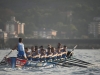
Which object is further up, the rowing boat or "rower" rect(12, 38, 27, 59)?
"rower" rect(12, 38, 27, 59)

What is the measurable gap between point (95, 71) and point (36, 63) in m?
4.77

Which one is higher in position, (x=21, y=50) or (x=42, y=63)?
(x=21, y=50)

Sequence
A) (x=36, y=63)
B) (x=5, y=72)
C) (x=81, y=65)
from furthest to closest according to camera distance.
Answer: (x=81, y=65)
(x=36, y=63)
(x=5, y=72)

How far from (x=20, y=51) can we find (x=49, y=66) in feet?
12.2

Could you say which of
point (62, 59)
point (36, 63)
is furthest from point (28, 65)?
point (62, 59)

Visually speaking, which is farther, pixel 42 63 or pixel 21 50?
pixel 42 63

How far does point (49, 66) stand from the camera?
3338 cm

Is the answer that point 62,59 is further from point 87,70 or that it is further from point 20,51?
point 20,51

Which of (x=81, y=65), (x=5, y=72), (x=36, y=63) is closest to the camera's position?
(x=5, y=72)

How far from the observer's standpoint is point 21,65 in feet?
101

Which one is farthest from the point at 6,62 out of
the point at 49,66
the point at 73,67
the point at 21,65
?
the point at 73,67

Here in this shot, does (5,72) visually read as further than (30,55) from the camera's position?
No

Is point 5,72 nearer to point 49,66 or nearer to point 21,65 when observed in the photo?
point 21,65

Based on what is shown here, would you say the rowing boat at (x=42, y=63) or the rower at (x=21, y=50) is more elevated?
the rower at (x=21, y=50)
